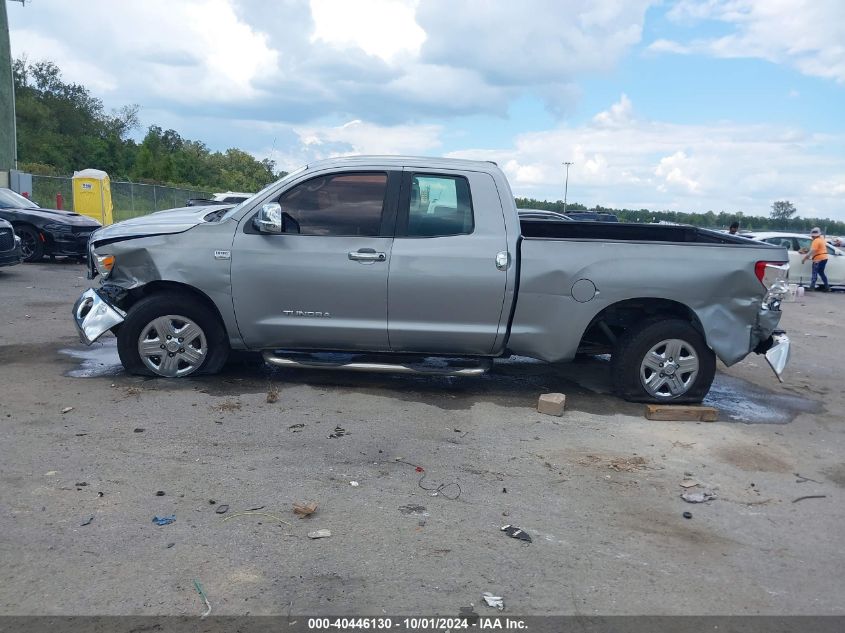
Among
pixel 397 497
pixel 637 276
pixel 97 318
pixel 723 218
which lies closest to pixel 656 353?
pixel 637 276

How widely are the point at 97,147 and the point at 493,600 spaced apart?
5807cm

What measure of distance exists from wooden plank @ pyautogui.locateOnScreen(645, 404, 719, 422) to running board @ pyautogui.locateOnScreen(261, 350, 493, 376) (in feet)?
4.70

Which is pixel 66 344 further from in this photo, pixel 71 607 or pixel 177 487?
pixel 71 607

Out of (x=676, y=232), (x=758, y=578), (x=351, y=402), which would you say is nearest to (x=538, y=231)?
(x=676, y=232)

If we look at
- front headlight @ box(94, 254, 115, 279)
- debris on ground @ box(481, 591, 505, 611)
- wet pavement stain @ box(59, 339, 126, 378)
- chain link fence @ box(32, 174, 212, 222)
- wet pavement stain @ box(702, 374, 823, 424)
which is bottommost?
debris on ground @ box(481, 591, 505, 611)

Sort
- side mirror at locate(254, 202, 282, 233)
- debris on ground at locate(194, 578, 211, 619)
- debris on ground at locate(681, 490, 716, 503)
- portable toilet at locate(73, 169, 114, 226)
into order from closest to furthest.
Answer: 1. debris on ground at locate(194, 578, 211, 619)
2. debris on ground at locate(681, 490, 716, 503)
3. side mirror at locate(254, 202, 282, 233)
4. portable toilet at locate(73, 169, 114, 226)

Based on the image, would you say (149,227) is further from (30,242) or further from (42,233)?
(30,242)

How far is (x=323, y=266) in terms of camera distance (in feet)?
20.9

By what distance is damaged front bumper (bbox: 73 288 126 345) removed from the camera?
257 inches

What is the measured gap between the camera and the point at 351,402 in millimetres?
6355

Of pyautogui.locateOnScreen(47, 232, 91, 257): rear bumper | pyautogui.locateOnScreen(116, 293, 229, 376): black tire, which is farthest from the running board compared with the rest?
pyautogui.locateOnScreen(47, 232, 91, 257): rear bumper

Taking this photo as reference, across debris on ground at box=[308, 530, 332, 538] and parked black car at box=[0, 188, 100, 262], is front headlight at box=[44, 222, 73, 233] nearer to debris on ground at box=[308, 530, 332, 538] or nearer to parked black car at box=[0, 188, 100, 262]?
parked black car at box=[0, 188, 100, 262]

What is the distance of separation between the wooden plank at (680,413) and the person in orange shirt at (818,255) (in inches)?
642

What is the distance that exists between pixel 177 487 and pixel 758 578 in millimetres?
3261
